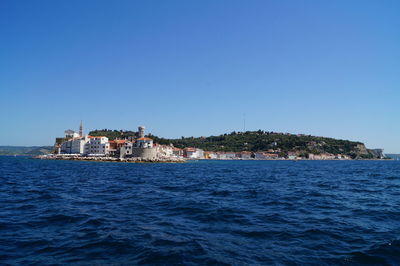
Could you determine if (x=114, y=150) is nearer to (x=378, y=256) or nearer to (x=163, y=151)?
(x=163, y=151)

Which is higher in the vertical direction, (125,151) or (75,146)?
(75,146)

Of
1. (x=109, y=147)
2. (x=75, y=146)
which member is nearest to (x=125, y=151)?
(x=109, y=147)

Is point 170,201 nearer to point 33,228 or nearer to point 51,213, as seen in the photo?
point 51,213

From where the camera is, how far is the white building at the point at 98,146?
107938mm

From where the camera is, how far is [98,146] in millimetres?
108688

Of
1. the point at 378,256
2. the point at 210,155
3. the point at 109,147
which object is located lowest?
the point at 378,256

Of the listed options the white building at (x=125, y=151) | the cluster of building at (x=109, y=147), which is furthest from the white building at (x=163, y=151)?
the white building at (x=125, y=151)

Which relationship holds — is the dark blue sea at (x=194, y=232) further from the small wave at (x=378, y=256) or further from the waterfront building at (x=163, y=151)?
the waterfront building at (x=163, y=151)

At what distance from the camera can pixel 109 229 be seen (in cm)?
912

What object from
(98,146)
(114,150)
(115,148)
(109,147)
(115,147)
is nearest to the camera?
(98,146)

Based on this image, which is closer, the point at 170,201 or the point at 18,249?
the point at 18,249

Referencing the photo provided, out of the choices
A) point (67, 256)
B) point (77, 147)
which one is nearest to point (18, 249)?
point (67, 256)

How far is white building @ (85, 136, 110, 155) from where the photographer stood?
107938 millimetres

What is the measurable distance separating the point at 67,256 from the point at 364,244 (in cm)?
856
